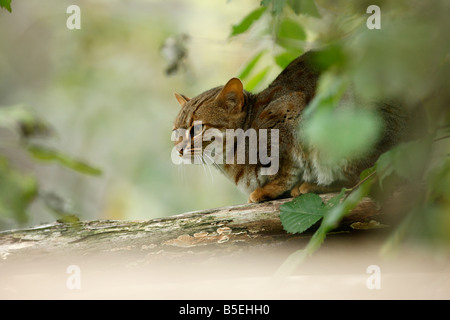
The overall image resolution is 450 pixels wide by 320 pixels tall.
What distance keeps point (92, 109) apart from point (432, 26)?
148 inches

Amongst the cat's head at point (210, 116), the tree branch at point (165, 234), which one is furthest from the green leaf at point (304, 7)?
the tree branch at point (165, 234)

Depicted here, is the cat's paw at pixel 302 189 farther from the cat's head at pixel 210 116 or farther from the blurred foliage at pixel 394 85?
the blurred foliage at pixel 394 85

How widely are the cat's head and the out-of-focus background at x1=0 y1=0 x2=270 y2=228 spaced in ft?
6.55

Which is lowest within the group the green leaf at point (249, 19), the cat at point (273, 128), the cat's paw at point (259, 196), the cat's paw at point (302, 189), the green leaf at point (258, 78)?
the cat's paw at point (259, 196)

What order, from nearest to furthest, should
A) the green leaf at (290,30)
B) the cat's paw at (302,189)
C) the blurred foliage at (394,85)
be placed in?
the blurred foliage at (394,85)
the green leaf at (290,30)
the cat's paw at (302,189)

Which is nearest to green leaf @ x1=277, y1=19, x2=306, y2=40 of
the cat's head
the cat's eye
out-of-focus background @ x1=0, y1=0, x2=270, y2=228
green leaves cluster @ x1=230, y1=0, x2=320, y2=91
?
green leaves cluster @ x1=230, y1=0, x2=320, y2=91

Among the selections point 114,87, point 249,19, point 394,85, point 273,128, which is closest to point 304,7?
point 249,19

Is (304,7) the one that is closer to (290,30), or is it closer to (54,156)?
(290,30)

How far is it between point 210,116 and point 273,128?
24 centimetres

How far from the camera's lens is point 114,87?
4066 millimetres

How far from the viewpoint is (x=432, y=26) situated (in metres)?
0.49

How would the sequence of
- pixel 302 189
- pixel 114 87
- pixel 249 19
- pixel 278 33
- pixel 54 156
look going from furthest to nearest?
pixel 114 87, pixel 302 189, pixel 278 33, pixel 249 19, pixel 54 156

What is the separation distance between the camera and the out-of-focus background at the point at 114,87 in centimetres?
388

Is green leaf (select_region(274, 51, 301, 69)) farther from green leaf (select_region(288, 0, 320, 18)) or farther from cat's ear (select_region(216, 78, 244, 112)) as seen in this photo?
green leaf (select_region(288, 0, 320, 18))
